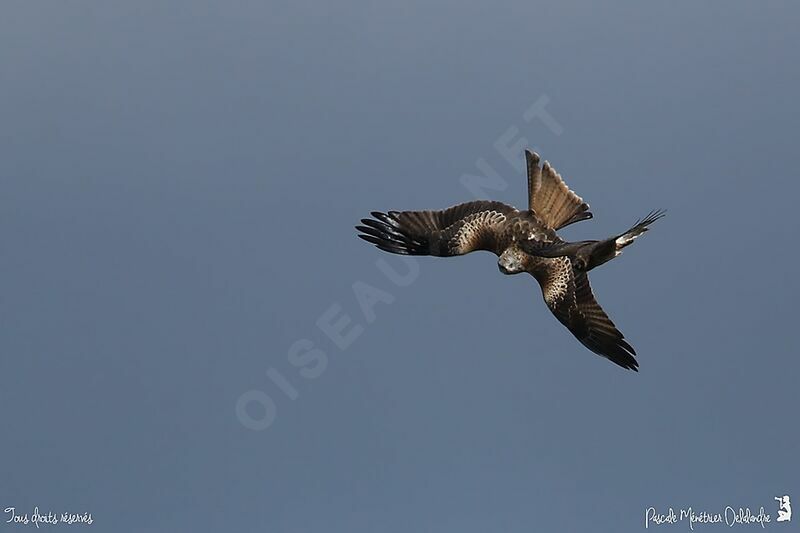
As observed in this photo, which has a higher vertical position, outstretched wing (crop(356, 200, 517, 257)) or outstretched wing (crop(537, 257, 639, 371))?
outstretched wing (crop(356, 200, 517, 257))

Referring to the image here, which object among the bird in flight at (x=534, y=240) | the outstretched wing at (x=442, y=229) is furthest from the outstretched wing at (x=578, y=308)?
the outstretched wing at (x=442, y=229)

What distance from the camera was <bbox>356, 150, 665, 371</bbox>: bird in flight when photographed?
3084cm

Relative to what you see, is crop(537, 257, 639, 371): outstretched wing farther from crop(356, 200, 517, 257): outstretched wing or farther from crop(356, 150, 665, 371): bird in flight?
crop(356, 200, 517, 257): outstretched wing

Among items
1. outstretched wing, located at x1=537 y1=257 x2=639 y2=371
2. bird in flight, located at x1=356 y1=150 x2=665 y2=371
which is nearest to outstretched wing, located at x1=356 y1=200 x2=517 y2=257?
bird in flight, located at x1=356 y1=150 x2=665 y2=371

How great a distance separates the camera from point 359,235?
32688 millimetres

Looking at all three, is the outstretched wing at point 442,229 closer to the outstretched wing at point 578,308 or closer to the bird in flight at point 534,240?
the bird in flight at point 534,240

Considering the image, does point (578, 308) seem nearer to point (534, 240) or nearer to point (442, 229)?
point (534, 240)

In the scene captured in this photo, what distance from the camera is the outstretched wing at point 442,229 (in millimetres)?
31781

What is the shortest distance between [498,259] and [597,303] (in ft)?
6.88

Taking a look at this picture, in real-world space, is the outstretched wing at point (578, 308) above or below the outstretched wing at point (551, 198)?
below

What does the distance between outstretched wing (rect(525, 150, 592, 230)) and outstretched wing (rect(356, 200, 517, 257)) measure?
0.55m

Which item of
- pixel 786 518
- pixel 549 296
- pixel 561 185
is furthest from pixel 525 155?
pixel 786 518

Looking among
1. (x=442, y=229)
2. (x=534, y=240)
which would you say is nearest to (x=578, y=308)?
(x=534, y=240)

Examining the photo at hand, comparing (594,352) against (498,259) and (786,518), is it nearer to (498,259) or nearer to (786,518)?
(498,259)
